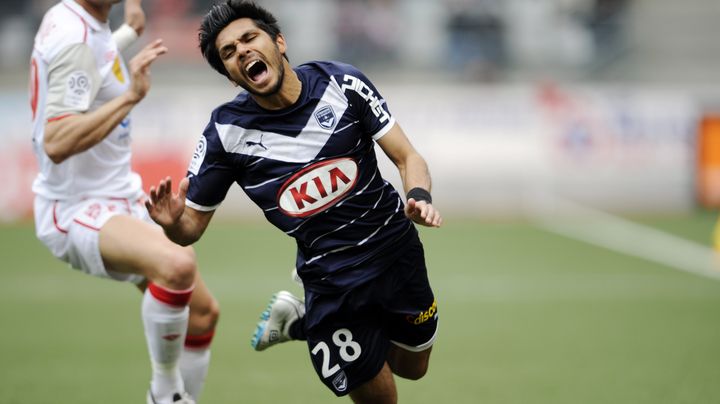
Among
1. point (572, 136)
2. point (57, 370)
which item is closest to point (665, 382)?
point (57, 370)

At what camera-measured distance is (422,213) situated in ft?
14.1

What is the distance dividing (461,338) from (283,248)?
19.2ft

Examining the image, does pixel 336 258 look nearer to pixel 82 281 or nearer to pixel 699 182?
pixel 82 281

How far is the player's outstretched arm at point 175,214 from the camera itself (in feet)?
14.6

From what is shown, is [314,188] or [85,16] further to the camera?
[85,16]

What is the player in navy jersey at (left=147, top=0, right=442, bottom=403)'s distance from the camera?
A: 467 cm

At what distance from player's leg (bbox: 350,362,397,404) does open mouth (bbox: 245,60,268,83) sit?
1448 millimetres

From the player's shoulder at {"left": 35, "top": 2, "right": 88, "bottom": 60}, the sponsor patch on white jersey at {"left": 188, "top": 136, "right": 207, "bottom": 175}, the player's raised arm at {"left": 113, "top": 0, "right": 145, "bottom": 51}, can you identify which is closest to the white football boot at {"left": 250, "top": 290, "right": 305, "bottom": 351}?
the sponsor patch on white jersey at {"left": 188, "top": 136, "right": 207, "bottom": 175}

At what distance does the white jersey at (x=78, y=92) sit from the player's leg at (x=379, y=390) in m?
1.87

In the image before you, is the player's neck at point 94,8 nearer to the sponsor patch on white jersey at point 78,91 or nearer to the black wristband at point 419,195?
the sponsor patch on white jersey at point 78,91

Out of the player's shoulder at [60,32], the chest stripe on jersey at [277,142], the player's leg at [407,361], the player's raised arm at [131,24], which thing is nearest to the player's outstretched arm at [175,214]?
the chest stripe on jersey at [277,142]

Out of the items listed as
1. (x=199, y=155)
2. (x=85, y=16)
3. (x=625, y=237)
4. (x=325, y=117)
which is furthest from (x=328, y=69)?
(x=625, y=237)

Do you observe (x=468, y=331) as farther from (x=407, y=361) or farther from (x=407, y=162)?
(x=407, y=162)

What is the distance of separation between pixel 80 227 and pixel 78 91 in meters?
0.72
